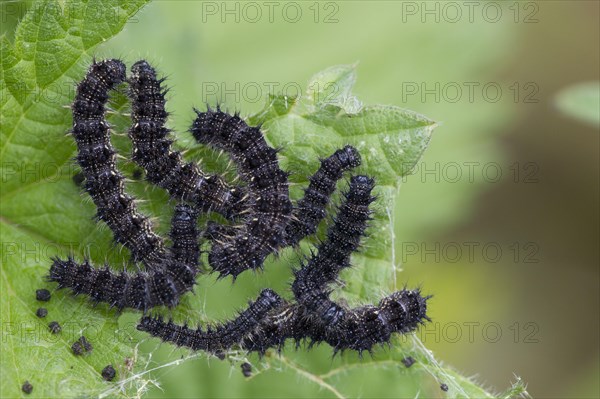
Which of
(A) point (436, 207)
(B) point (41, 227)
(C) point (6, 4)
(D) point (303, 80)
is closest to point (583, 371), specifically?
(A) point (436, 207)

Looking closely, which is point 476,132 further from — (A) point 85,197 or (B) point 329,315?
(A) point 85,197

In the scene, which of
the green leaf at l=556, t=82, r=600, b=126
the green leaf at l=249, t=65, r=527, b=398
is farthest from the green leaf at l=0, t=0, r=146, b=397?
the green leaf at l=556, t=82, r=600, b=126

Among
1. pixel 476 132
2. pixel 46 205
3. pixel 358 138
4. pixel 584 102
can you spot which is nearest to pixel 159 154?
pixel 46 205

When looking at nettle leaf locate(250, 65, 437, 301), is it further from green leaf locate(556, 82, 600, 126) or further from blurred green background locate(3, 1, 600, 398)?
green leaf locate(556, 82, 600, 126)

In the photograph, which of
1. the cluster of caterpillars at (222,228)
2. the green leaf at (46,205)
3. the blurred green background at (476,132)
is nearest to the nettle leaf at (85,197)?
the green leaf at (46,205)

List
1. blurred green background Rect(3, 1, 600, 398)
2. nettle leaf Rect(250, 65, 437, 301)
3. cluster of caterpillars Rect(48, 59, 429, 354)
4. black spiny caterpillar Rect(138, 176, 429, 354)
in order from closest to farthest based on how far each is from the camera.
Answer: nettle leaf Rect(250, 65, 437, 301)
cluster of caterpillars Rect(48, 59, 429, 354)
black spiny caterpillar Rect(138, 176, 429, 354)
blurred green background Rect(3, 1, 600, 398)

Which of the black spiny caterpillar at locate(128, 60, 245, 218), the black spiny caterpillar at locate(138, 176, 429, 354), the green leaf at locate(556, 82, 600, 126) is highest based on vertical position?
the green leaf at locate(556, 82, 600, 126)

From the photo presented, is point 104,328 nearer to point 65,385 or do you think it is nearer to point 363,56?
point 65,385
